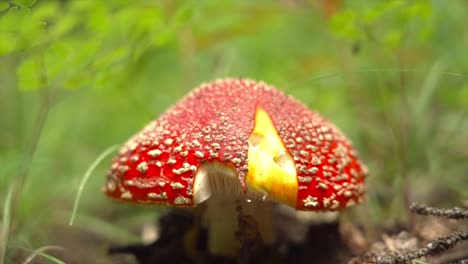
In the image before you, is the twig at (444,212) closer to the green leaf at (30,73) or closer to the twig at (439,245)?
the twig at (439,245)

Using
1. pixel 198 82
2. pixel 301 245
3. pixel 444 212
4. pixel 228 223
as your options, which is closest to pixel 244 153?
pixel 228 223

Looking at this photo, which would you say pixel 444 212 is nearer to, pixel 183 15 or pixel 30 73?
pixel 183 15

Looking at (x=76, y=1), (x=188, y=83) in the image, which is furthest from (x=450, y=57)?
(x=76, y=1)

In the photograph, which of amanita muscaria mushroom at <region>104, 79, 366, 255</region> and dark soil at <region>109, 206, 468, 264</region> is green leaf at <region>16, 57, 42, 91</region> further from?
dark soil at <region>109, 206, 468, 264</region>

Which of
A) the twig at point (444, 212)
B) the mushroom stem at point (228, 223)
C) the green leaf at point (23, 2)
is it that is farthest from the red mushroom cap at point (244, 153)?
the green leaf at point (23, 2)

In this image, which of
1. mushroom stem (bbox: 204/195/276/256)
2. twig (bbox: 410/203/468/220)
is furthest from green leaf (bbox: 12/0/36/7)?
twig (bbox: 410/203/468/220)
